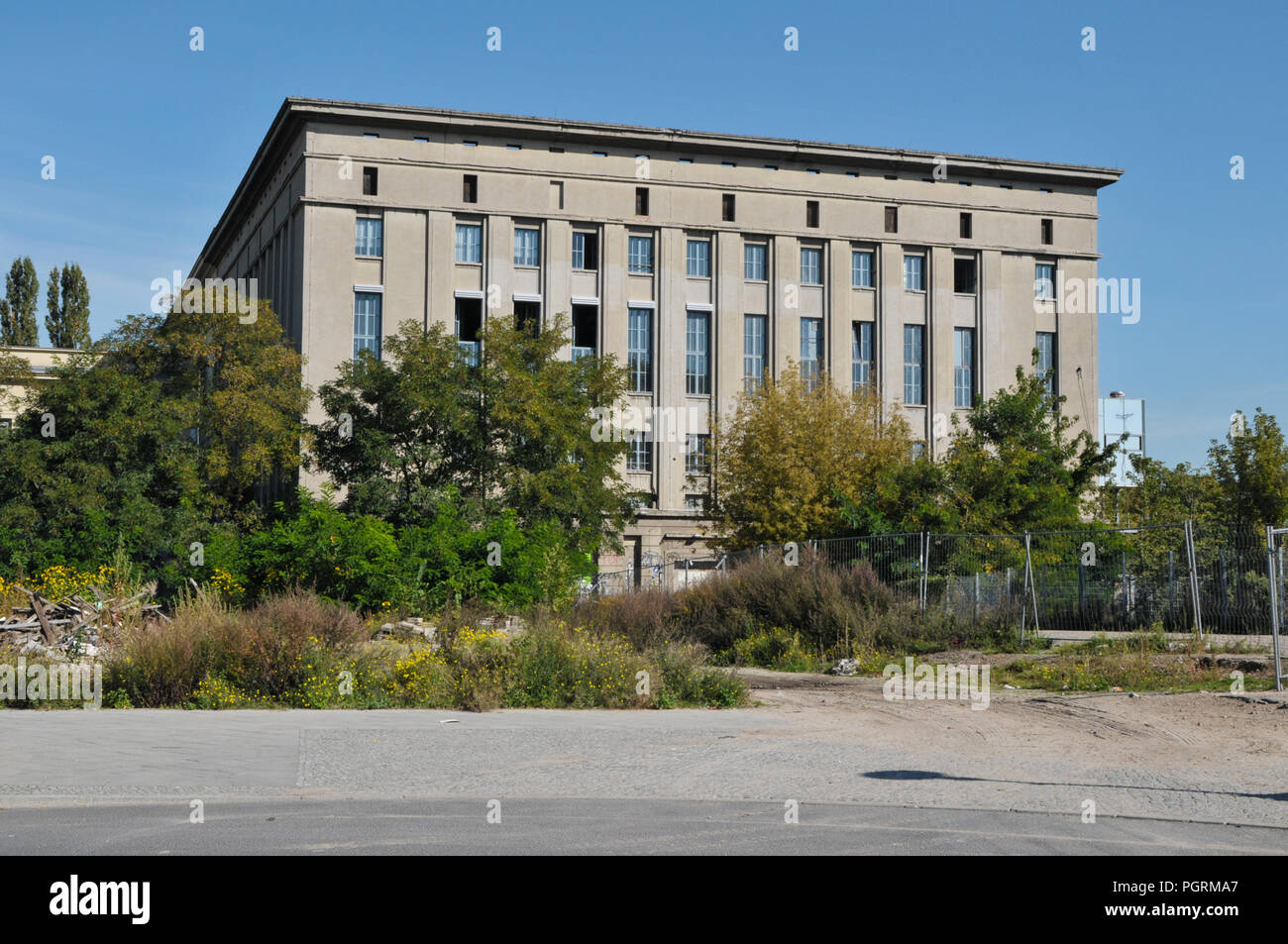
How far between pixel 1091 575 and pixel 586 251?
137 ft

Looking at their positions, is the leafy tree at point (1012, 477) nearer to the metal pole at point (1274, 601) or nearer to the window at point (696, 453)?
the metal pole at point (1274, 601)

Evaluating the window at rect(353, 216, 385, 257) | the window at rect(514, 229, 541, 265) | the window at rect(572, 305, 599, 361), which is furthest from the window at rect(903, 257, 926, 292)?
the window at rect(353, 216, 385, 257)

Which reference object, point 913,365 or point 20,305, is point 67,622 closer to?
point 913,365

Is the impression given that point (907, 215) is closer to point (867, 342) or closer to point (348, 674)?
point (867, 342)

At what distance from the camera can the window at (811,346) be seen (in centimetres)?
6450

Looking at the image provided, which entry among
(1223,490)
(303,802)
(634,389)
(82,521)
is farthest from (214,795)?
(634,389)

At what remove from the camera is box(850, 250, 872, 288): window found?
6631 cm

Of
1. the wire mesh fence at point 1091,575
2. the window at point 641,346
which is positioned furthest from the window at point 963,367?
the wire mesh fence at point 1091,575

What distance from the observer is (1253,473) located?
4703cm

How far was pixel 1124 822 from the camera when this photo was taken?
9.23 meters

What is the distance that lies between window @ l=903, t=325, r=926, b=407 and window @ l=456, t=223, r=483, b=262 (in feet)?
73.6
